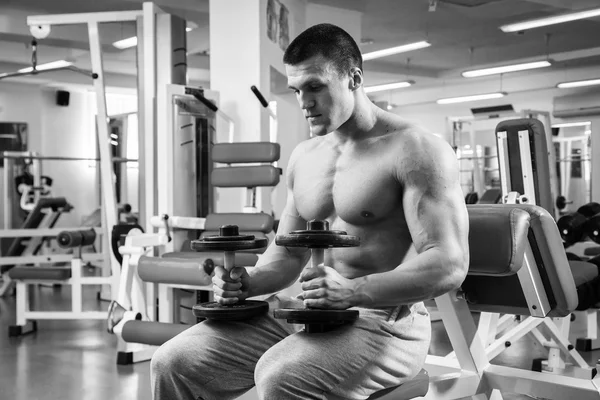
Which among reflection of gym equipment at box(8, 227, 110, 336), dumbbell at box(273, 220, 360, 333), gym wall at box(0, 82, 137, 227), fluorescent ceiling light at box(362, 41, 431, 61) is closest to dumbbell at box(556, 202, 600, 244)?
reflection of gym equipment at box(8, 227, 110, 336)

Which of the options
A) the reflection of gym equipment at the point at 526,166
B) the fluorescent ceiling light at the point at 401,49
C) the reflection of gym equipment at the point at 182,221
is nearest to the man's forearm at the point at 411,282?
the reflection of gym equipment at the point at 182,221

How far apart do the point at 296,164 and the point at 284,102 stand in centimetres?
729

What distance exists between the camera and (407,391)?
1327 millimetres

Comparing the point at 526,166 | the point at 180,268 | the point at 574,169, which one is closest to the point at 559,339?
the point at 526,166

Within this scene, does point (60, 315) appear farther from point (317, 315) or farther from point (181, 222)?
point (317, 315)

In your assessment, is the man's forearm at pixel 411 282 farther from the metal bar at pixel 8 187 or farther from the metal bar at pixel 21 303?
the metal bar at pixel 8 187

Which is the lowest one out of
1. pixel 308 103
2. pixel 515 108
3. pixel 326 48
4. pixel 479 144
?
pixel 308 103

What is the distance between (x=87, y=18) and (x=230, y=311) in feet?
13.5

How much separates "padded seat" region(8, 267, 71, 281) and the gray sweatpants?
139 inches

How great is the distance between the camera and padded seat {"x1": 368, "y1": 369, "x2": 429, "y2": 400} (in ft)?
4.19

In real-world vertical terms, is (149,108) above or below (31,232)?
above

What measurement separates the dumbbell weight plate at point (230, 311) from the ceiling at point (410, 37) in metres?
6.87

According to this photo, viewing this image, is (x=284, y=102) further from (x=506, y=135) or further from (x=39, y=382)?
(x=39, y=382)

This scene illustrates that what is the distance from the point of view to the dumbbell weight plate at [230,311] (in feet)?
4.28
